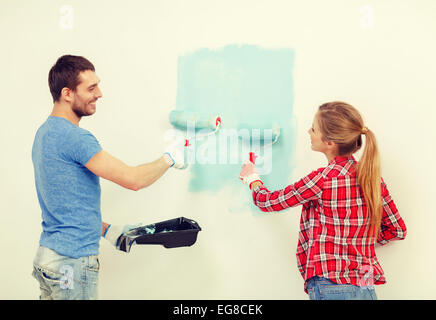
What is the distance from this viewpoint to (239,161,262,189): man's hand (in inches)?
55.6

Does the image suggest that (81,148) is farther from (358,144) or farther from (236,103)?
(358,144)

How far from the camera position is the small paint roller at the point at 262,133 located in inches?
59.7

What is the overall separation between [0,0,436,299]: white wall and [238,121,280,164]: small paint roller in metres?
0.10

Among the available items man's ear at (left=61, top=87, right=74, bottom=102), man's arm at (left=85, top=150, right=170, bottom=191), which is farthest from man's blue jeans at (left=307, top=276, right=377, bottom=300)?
man's ear at (left=61, top=87, right=74, bottom=102)

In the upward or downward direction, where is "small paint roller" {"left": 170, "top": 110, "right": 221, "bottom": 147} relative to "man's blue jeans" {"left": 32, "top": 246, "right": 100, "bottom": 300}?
upward

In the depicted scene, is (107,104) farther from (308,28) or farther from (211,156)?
(308,28)

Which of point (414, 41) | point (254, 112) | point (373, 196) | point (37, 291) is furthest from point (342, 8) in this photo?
point (37, 291)

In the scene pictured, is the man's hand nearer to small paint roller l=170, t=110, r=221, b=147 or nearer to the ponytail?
small paint roller l=170, t=110, r=221, b=147

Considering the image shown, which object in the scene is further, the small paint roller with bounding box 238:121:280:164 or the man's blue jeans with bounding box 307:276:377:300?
the small paint roller with bounding box 238:121:280:164

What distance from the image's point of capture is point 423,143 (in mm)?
1481

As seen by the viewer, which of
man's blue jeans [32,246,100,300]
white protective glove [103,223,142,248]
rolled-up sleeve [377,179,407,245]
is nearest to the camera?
man's blue jeans [32,246,100,300]

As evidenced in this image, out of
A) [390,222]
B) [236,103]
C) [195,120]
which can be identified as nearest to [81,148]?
[195,120]

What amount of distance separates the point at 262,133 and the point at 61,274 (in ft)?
2.73

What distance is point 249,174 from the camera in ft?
4.71
